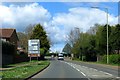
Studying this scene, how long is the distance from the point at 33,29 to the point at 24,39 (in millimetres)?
5919

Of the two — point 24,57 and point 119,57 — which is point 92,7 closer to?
point 119,57

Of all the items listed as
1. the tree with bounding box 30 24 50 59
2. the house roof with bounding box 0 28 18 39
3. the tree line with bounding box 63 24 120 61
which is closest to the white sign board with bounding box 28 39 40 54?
the tree line with bounding box 63 24 120 61

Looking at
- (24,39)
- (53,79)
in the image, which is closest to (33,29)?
(24,39)

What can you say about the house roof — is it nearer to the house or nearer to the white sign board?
the house

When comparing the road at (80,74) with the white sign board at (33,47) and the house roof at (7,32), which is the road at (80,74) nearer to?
the white sign board at (33,47)

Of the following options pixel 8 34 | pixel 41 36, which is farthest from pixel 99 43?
pixel 41 36

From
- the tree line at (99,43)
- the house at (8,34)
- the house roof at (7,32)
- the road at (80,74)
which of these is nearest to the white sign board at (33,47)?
the road at (80,74)

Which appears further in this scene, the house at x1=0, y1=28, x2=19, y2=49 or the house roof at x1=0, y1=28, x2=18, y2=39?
the house roof at x1=0, y1=28, x2=18, y2=39

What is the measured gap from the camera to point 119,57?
60062 millimetres

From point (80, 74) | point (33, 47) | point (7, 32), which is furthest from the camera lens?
point (7, 32)

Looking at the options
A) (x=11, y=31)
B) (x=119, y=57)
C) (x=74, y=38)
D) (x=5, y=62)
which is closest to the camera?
(x=5, y=62)

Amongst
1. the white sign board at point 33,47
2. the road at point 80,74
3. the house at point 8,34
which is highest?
the house at point 8,34

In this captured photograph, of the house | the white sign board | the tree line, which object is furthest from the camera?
the house

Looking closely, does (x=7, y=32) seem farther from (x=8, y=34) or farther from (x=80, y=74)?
(x=80, y=74)
